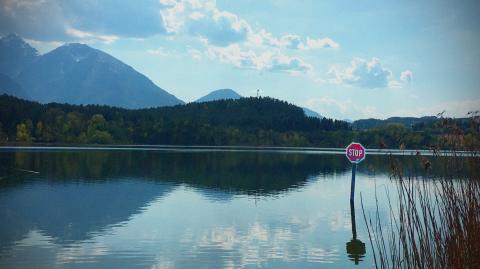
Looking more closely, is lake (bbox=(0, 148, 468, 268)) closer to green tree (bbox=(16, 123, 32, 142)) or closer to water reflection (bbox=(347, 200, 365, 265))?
water reflection (bbox=(347, 200, 365, 265))

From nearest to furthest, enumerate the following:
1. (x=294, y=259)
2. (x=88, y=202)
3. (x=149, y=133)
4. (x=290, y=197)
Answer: (x=294, y=259)
(x=88, y=202)
(x=290, y=197)
(x=149, y=133)

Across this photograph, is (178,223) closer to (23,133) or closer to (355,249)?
(355,249)

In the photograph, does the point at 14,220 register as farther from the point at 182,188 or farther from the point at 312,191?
the point at 312,191

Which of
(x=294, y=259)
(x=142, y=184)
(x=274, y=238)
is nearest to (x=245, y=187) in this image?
(x=142, y=184)

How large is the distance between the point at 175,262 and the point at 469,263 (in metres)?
11.1

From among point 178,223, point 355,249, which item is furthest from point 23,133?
point 355,249

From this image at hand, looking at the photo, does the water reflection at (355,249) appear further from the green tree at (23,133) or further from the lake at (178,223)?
the green tree at (23,133)

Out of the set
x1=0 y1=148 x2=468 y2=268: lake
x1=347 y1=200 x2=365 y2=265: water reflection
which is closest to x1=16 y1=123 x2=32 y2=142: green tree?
x1=0 y1=148 x2=468 y2=268: lake

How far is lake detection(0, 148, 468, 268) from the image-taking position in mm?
17562

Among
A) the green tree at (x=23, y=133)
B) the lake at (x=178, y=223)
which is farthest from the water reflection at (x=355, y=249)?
the green tree at (x=23, y=133)

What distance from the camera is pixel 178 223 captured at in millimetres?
24938

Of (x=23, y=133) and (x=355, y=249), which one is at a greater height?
(x=23, y=133)

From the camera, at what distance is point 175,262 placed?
16938 millimetres

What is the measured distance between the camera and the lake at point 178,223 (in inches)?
691
